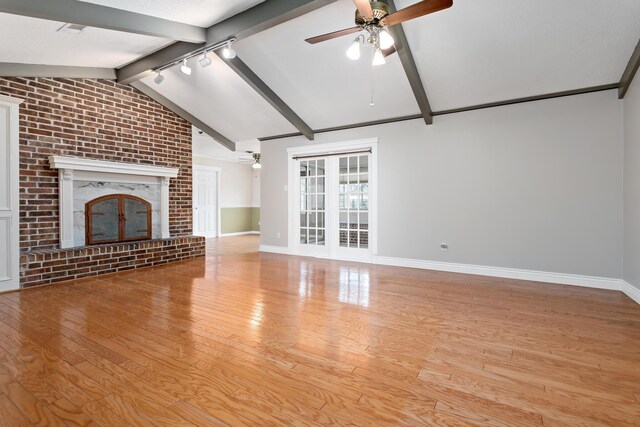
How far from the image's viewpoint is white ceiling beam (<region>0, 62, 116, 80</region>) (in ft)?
13.2

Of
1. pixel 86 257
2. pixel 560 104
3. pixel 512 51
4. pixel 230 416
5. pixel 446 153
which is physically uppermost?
pixel 512 51

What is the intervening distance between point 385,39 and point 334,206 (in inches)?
141

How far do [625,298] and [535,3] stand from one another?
323 centimetres

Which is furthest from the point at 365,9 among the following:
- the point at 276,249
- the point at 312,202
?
the point at 276,249

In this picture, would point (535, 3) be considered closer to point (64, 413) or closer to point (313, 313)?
point (313, 313)

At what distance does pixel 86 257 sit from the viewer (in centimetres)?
456

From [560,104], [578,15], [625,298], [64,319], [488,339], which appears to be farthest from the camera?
[560,104]

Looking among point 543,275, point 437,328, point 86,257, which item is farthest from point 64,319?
point 543,275

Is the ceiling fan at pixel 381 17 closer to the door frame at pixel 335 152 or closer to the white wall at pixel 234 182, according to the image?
the door frame at pixel 335 152

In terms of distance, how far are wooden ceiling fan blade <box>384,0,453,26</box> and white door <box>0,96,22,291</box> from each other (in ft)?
14.1

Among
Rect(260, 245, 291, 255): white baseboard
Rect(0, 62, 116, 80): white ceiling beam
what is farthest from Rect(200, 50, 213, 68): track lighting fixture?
Rect(260, 245, 291, 255): white baseboard

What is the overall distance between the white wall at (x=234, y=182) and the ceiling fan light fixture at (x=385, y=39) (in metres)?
7.54

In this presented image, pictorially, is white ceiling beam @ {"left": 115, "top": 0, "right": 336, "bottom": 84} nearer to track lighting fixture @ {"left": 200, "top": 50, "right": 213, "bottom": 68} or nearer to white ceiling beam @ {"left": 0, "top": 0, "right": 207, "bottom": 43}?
track lighting fixture @ {"left": 200, "top": 50, "right": 213, "bottom": 68}

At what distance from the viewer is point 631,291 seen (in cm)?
359
